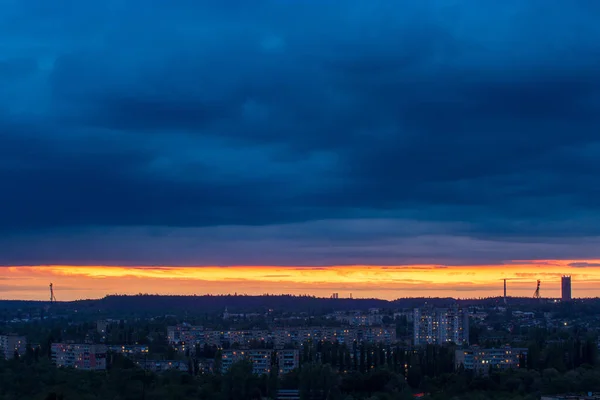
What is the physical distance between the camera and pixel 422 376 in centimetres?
6744

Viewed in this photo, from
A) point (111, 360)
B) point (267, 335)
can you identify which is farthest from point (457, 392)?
point (267, 335)

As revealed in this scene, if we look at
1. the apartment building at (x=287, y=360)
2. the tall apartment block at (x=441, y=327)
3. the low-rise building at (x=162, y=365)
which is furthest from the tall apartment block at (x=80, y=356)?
the tall apartment block at (x=441, y=327)

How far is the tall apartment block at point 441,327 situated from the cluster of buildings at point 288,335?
18.1 feet

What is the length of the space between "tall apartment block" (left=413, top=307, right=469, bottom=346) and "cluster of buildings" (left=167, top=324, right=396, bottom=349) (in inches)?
217

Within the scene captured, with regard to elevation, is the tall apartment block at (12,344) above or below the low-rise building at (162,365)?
above

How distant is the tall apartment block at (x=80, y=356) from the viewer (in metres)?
83.6

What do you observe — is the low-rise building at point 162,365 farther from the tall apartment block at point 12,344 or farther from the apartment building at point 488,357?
the tall apartment block at point 12,344

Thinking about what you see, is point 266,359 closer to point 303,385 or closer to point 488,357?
point 488,357

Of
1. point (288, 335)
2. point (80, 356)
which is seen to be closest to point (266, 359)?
point (80, 356)

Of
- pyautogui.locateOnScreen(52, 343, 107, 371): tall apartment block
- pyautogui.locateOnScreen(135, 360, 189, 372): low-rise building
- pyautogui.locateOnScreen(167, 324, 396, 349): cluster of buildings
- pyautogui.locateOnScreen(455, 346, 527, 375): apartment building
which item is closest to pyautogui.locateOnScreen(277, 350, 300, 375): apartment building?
pyautogui.locateOnScreen(135, 360, 189, 372): low-rise building

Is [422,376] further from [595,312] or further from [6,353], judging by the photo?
[595,312]

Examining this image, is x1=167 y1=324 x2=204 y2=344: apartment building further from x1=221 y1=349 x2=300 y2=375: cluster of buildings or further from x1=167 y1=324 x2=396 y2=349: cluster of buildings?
x1=221 y1=349 x2=300 y2=375: cluster of buildings

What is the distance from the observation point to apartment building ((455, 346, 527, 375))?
266ft

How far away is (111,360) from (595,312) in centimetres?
13588
